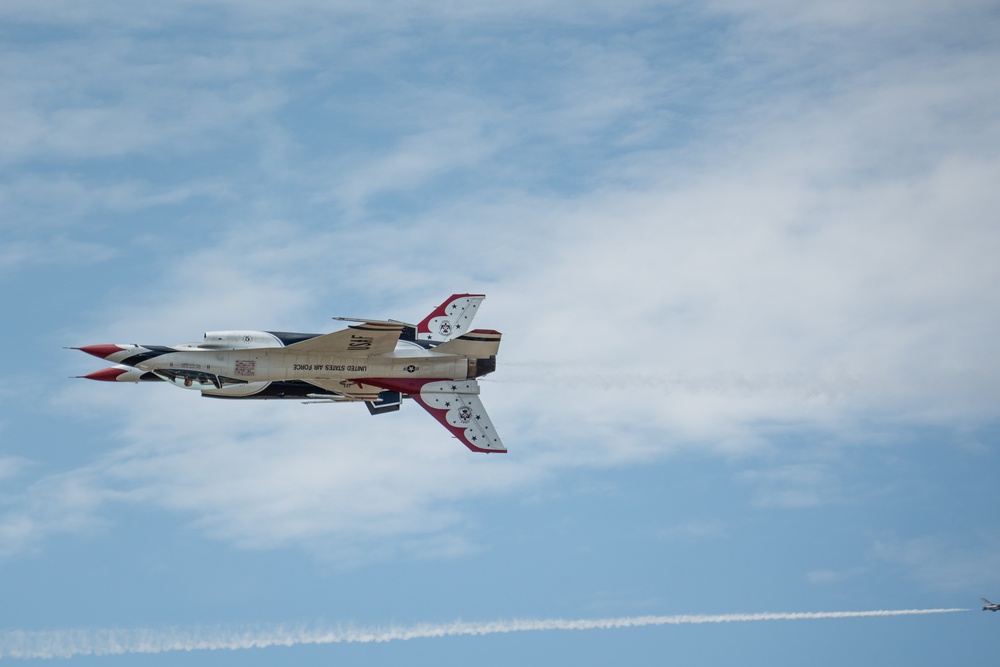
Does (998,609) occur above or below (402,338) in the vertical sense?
below

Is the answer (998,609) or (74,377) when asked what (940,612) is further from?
(74,377)

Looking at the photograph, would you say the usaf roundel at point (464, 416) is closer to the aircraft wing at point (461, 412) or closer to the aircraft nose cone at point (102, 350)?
the aircraft wing at point (461, 412)

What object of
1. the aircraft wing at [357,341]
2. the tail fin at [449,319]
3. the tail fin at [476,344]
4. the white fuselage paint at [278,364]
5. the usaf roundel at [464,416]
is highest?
the tail fin at [449,319]

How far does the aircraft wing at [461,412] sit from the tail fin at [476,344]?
166 cm

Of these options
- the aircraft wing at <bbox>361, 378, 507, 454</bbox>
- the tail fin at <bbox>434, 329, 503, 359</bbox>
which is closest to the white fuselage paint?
the tail fin at <bbox>434, 329, 503, 359</bbox>

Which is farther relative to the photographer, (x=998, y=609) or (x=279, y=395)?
(x=998, y=609)

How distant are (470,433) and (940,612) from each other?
1099 inches

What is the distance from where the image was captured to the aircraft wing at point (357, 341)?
7650cm

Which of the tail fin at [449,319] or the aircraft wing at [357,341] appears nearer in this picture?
the aircraft wing at [357,341]

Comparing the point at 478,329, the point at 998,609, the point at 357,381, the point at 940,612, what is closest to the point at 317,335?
the point at 357,381

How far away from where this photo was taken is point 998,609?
297 ft

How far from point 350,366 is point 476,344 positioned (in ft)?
22.6

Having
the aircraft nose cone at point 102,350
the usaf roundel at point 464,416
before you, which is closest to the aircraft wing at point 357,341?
the usaf roundel at point 464,416

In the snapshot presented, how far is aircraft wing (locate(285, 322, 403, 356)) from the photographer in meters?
76.5
